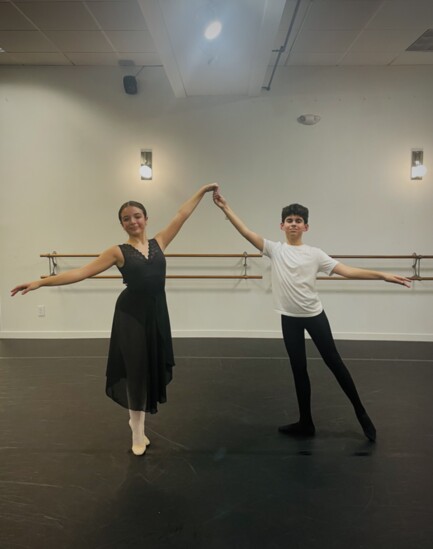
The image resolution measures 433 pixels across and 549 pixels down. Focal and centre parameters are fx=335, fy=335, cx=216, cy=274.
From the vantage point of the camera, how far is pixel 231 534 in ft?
4.56

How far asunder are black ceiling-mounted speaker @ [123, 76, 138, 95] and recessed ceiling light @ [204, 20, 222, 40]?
4.60 ft

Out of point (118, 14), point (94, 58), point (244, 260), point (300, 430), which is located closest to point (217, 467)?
point (300, 430)

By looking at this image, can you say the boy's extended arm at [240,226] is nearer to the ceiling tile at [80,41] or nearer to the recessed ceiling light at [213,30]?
the recessed ceiling light at [213,30]

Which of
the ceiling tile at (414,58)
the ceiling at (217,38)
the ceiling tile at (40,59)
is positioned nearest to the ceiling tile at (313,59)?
the ceiling at (217,38)

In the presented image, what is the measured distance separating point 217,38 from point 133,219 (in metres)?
1.92

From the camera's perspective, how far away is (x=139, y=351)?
1.81 metres

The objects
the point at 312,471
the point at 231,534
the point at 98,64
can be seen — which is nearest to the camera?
the point at 231,534

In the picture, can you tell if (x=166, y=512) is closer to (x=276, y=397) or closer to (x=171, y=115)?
(x=276, y=397)

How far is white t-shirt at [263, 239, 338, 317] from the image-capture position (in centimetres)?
194

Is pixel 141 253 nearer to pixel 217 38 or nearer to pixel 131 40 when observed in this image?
pixel 217 38

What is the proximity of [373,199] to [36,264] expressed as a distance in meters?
4.09

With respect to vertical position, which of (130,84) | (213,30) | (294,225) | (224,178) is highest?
(130,84)

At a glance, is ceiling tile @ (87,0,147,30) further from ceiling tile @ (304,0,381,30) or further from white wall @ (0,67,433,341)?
ceiling tile @ (304,0,381,30)

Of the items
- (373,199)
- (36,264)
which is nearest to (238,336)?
(373,199)
